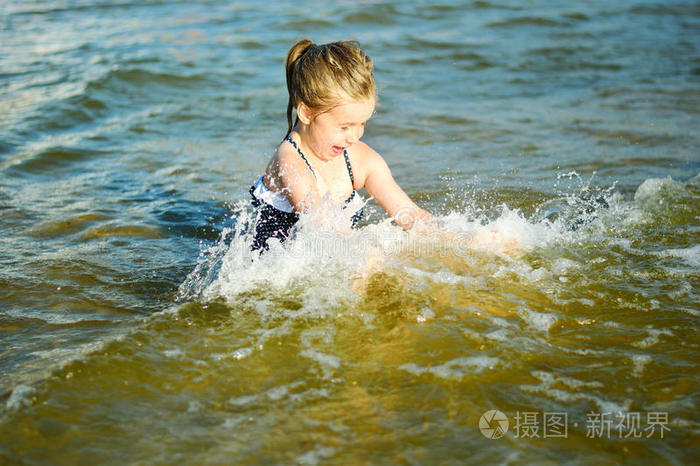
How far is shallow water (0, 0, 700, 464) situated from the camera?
7.88 feet

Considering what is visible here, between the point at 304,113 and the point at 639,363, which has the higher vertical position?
the point at 304,113

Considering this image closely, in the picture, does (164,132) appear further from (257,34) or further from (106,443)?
(106,443)

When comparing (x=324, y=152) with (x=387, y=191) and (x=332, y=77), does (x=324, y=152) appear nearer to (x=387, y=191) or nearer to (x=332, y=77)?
(x=332, y=77)

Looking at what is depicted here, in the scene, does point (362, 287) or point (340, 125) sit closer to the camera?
point (362, 287)

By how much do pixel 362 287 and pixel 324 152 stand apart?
922 millimetres

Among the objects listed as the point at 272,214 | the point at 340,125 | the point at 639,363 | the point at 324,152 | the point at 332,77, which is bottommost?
the point at 639,363

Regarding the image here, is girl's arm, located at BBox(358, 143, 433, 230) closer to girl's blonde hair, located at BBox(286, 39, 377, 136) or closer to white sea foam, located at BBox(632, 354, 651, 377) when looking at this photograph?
girl's blonde hair, located at BBox(286, 39, 377, 136)

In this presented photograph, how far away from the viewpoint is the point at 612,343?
2.91 m

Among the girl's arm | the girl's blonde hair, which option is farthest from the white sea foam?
the girl's blonde hair

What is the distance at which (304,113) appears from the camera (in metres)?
3.83

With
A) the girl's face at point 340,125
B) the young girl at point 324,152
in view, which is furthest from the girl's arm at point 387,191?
the girl's face at point 340,125

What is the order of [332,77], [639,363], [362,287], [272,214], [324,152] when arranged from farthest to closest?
1. [272,214]
2. [324,152]
3. [332,77]
4. [362,287]
5. [639,363]

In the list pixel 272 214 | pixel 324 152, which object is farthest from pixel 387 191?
pixel 272 214

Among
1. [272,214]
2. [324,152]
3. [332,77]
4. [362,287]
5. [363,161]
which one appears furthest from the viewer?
[363,161]
